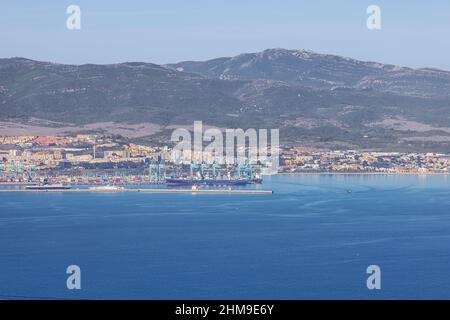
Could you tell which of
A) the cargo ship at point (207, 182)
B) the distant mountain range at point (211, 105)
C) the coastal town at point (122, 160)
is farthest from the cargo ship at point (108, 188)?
the distant mountain range at point (211, 105)

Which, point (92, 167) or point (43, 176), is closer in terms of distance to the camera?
point (43, 176)

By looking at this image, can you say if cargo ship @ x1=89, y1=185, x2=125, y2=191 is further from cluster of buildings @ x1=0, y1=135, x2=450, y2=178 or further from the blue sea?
cluster of buildings @ x1=0, y1=135, x2=450, y2=178

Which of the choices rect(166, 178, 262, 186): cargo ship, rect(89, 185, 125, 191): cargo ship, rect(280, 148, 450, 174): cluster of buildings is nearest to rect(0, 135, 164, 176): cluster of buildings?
rect(89, 185, 125, 191): cargo ship

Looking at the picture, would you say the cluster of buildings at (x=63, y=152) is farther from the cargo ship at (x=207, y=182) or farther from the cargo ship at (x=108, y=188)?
the cargo ship at (x=207, y=182)

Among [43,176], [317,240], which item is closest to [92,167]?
[43,176]

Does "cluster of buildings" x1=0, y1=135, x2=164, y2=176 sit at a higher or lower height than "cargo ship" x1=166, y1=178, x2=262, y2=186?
higher
